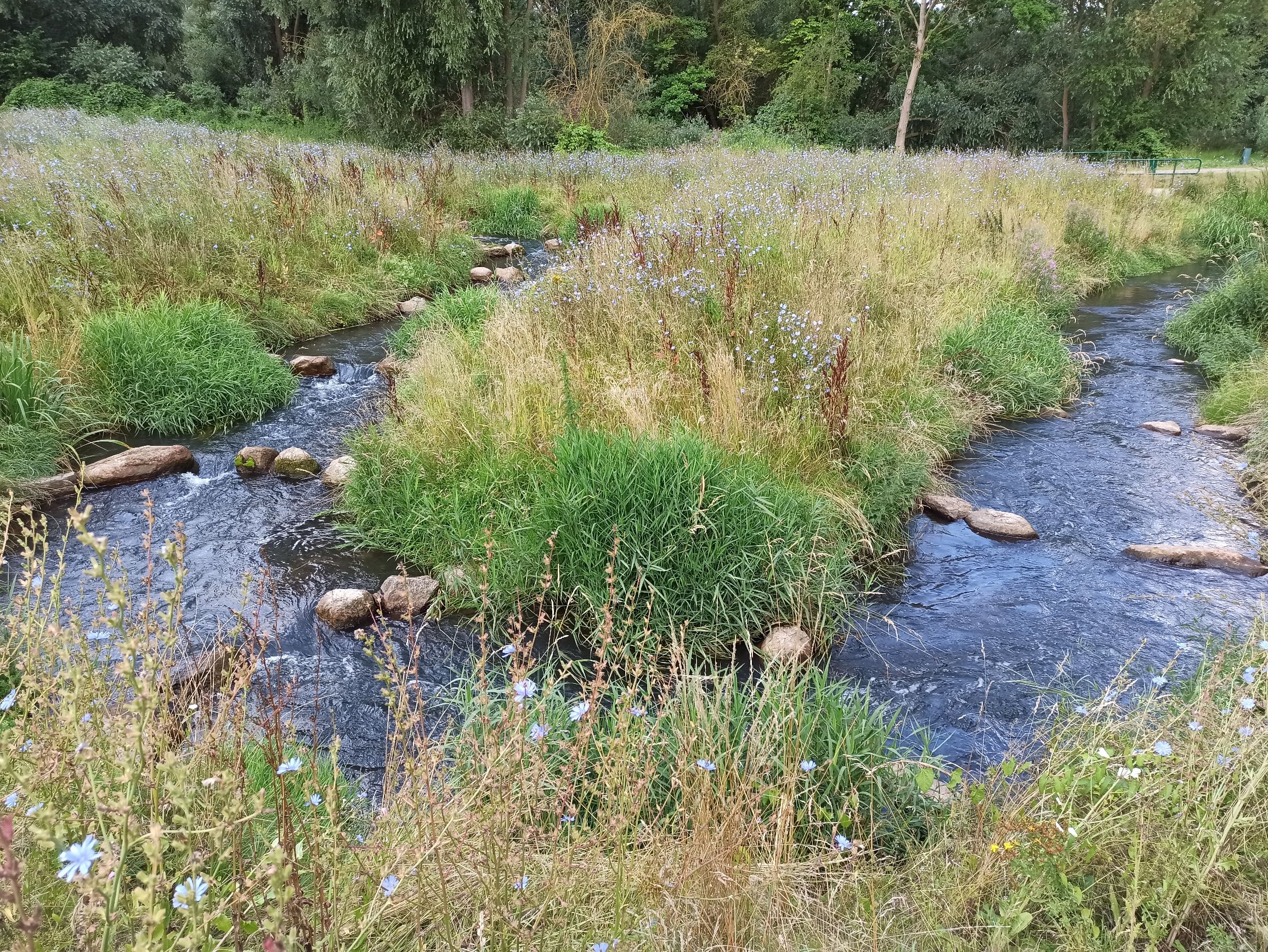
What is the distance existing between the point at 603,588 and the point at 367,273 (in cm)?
702

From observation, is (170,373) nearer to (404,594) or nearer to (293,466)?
(293,466)

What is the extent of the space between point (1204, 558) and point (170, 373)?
24.8ft

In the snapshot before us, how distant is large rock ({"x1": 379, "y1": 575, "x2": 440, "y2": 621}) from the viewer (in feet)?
13.5

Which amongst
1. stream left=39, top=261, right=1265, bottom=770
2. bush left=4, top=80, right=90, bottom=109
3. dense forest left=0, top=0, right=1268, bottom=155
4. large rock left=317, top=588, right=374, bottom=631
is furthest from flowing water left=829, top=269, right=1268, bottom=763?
bush left=4, top=80, right=90, bottom=109

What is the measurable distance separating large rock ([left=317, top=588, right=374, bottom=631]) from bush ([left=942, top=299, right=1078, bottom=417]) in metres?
5.24

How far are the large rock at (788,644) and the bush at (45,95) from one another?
29.3 metres

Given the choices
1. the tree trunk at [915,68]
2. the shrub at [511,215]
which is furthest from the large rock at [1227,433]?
the tree trunk at [915,68]

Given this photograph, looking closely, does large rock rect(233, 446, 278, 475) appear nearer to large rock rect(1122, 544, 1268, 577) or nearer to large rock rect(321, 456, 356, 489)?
large rock rect(321, 456, 356, 489)

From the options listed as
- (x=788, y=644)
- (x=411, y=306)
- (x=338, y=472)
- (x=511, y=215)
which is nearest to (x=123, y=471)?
(x=338, y=472)

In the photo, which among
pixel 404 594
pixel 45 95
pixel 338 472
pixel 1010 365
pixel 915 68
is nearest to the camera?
pixel 404 594

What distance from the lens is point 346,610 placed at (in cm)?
397

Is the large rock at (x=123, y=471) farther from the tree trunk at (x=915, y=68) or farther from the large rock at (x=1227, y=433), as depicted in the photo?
the tree trunk at (x=915, y=68)

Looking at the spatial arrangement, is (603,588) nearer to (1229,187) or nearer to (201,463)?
(201,463)

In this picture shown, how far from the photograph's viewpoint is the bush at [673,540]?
3.86 m
